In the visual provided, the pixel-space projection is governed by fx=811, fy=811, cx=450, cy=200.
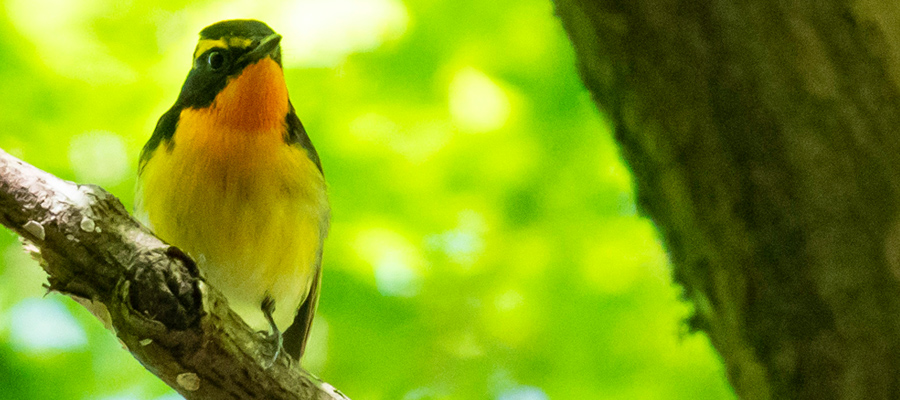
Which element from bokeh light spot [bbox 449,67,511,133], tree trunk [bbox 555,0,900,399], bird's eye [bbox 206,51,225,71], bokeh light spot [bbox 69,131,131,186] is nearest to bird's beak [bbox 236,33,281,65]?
bird's eye [bbox 206,51,225,71]

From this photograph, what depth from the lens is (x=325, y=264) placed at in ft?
20.7

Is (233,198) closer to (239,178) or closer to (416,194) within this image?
(239,178)

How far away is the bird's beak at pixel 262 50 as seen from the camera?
14.0 ft

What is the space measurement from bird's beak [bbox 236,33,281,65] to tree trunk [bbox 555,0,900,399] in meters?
2.61

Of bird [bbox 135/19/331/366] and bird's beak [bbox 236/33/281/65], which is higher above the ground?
bird's beak [bbox 236/33/281/65]

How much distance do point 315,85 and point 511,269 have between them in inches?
84.5

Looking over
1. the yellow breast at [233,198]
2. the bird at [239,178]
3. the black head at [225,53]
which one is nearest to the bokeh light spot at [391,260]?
the bird at [239,178]

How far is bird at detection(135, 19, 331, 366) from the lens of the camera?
4.10 m

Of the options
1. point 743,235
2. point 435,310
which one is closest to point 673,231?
point 743,235

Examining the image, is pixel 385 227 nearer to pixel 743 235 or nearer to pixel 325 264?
pixel 325 264

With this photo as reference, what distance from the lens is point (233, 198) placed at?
Result: 4.09 m

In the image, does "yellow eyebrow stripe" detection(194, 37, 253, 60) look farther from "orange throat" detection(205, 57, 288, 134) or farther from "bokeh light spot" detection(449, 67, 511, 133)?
"bokeh light spot" detection(449, 67, 511, 133)

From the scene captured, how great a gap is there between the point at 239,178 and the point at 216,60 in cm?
80

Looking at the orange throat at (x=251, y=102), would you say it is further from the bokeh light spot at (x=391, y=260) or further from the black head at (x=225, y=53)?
the bokeh light spot at (x=391, y=260)
